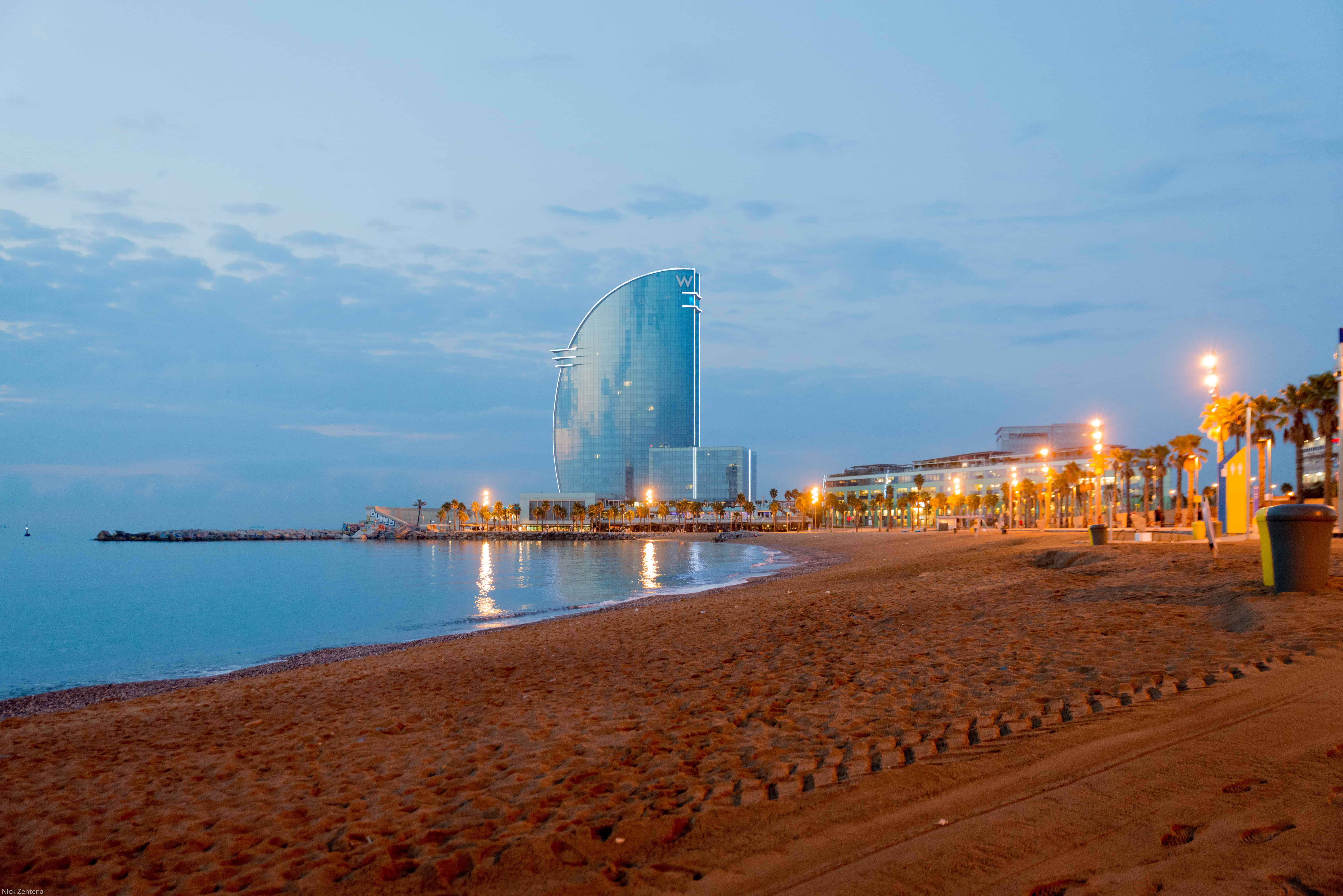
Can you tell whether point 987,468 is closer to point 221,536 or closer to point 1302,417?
point 1302,417

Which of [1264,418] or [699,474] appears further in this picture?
[699,474]

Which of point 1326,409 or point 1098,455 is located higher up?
point 1326,409

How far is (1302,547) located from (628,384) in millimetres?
172600

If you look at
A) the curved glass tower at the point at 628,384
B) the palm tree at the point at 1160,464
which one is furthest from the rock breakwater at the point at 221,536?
the palm tree at the point at 1160,464

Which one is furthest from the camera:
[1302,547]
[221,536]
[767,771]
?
[221,536]

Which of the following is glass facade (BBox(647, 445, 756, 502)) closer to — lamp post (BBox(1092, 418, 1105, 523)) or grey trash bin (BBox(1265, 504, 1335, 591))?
lamp post (BBox(1092, 418, 1105, 523))

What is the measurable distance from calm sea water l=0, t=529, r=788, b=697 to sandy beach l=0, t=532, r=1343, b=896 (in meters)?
10.2

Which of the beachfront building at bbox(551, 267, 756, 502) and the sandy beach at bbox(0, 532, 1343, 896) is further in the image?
the beachfront building at bbox(551, 267, 756, 502)

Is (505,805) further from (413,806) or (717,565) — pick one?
(717,565)

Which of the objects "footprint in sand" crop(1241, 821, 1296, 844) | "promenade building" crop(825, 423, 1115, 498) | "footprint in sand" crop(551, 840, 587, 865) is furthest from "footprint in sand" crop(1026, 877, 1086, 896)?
"promenade building" crop(825, 423, 1115, 498)

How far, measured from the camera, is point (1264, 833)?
3.07 meters

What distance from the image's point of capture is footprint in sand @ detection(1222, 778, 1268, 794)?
3.50 metres

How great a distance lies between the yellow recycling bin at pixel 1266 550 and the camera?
9.40 meters

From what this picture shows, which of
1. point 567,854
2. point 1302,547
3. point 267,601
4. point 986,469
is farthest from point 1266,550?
point 986,469
